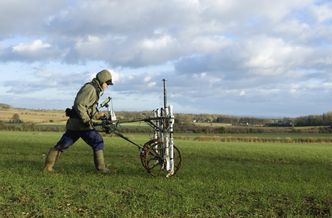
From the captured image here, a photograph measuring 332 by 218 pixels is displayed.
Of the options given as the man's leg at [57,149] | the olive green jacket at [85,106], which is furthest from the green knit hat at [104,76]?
the man's leg at [57,149]

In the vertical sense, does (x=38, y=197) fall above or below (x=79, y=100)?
below

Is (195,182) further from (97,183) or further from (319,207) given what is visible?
(319,207)

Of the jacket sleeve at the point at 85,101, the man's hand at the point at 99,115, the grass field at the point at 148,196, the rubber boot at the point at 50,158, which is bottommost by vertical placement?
the grass field at the point at 148,196

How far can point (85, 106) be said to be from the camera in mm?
13391

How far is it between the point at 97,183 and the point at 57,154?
2.89m

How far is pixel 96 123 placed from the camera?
45.1 feet

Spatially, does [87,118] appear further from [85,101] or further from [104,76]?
[104,76]

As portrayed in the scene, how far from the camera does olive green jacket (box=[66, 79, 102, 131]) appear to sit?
1333 centimetres

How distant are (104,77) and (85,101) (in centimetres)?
89

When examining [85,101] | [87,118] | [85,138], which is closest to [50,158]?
[85,138]

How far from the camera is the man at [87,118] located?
13367 mm

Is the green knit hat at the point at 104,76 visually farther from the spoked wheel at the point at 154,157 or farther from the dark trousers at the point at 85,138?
the spoked wheel at the point at 154,157

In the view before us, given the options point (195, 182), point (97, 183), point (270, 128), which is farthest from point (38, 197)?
point (270, 128)

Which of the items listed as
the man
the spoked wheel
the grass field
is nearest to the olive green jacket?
the man
